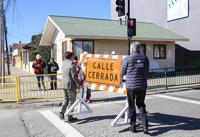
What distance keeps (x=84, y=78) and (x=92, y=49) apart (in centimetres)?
1127

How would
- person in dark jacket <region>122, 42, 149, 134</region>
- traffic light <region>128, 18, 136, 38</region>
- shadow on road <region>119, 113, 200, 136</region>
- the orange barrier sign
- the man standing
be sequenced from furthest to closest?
traffic light <region>128, 18, 136, 38</region>
the man standing
the orange barrier sign
shadow on road <region>119, 113, 200, 136</region>
person in dark jacket <region>122, 42, 149, 134</region>

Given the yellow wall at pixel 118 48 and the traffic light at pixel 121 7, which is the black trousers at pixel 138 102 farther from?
the yellow wall at pixel 118 48

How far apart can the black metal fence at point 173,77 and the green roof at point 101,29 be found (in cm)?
532

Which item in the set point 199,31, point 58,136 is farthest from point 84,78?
point 199,31

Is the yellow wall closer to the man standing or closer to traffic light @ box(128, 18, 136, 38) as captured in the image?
traffic light @ box(128, 18, 136, 38)

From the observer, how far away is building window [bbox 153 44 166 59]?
2269cm

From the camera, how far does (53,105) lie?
1112cm

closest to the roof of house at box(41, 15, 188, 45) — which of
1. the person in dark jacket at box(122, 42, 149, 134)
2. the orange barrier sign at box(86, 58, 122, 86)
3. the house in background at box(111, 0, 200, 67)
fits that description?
the house in background at box(111, 0, 200, 67)

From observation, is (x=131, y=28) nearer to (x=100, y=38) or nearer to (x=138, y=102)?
(x=138, y=102)

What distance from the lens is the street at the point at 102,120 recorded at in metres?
7.00

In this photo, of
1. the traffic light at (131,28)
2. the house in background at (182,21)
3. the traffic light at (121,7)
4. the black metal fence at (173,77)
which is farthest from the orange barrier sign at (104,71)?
the house in background at (182,21)

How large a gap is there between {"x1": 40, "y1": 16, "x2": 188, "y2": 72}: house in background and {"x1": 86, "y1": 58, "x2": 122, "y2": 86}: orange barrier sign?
377 inches

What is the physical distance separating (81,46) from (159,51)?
6469mm

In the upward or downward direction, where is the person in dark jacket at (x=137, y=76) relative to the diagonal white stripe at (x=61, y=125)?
upward
